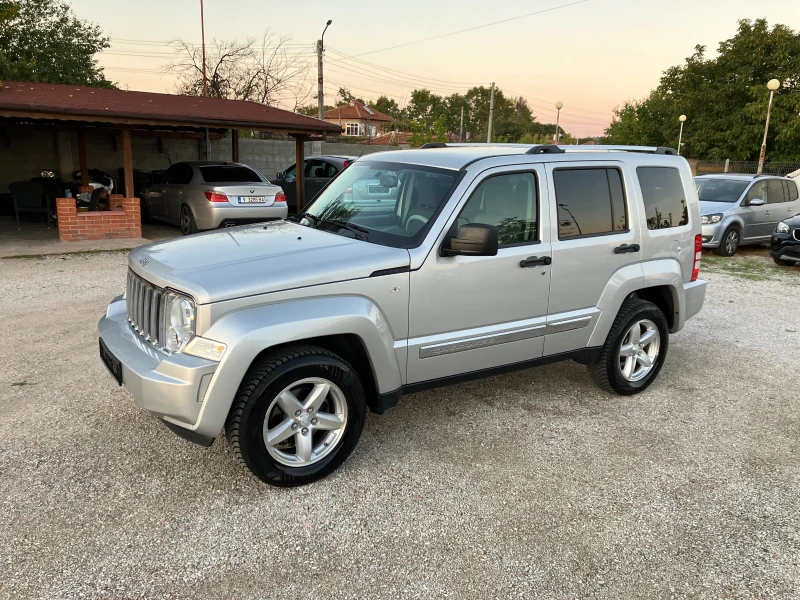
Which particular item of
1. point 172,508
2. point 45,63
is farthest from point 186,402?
point 45,63

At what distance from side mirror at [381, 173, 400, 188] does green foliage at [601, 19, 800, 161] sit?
4064cm

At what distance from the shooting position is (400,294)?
137 inches

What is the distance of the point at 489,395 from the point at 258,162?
56.6 ft

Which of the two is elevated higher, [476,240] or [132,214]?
[476,240]

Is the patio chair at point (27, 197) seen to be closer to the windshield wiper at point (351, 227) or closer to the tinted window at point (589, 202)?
the windshield wiper at point (351, 227)

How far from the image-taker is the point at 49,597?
2.49m

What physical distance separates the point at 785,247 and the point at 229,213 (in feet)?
34.7

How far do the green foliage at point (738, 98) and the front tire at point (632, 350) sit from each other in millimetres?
39189

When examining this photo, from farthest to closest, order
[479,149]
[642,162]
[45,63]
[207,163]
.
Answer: [45,63], [207,163], [642,162], [479,149]

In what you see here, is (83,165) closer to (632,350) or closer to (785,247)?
(632,350)

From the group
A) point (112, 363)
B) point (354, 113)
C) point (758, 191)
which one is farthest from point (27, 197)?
point (354, 113)

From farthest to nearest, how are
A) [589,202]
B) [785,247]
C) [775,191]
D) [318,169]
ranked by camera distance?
[318,169], [775,191], [785,247], [589,202]

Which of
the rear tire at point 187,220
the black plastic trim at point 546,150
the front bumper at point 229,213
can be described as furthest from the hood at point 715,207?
the rear tire at point 187,220

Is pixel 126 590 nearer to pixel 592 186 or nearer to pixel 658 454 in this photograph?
pixel 658 454
